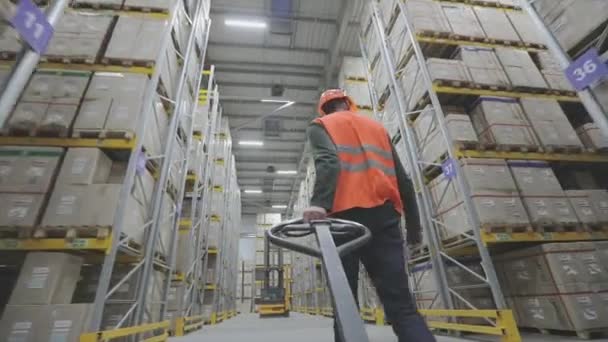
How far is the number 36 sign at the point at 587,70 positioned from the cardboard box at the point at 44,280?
549 centimetres

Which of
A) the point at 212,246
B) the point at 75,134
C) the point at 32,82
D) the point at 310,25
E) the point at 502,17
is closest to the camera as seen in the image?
the point at 75,134

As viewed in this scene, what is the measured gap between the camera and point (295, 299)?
19094 mm

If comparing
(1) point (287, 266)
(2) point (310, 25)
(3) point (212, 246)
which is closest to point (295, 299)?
(1) point (287, 266)

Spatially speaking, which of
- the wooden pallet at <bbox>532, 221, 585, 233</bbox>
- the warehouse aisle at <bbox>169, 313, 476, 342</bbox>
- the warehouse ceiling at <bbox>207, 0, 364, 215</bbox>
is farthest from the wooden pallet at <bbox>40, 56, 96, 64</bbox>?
the warehouse ceiling at <bbox>207, 0, 364, 215</bbox>

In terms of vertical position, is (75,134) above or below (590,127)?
below

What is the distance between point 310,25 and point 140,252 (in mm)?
9224

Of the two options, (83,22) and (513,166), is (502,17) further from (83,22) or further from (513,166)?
(83,22)

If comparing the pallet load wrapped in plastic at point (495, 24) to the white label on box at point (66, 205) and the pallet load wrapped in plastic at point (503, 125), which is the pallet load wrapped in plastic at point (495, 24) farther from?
the white label on box at point (66, 205)

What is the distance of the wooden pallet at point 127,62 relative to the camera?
4125 mm

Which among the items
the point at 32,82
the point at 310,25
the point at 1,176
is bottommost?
the point at 1,176

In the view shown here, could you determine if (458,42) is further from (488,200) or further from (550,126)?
(488,200)

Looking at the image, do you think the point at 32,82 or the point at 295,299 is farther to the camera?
the point at 295,299

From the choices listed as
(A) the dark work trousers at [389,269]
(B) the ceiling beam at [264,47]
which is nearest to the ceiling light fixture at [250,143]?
(B) the ceiling beam at [264,47]

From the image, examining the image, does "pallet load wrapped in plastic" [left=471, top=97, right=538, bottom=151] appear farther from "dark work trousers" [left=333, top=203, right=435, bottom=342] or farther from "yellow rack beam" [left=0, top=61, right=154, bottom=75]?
"yellow rack beam" [left=0, top=61, right=154, bottom=75]
